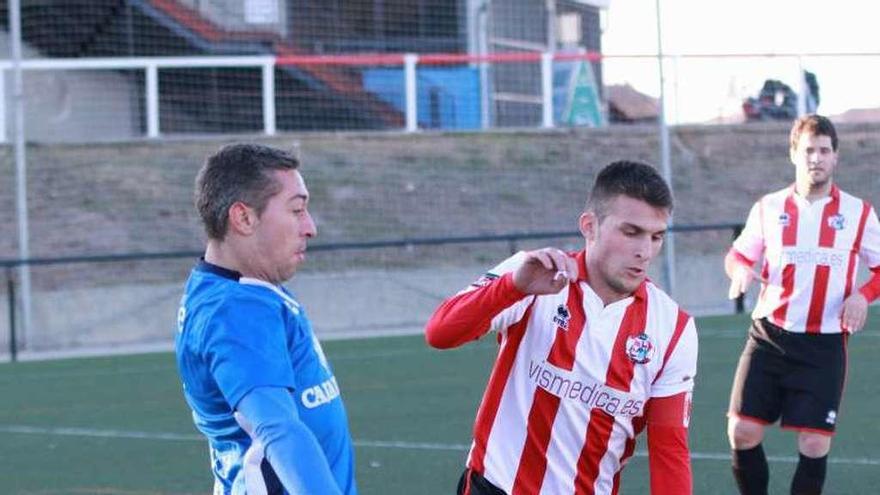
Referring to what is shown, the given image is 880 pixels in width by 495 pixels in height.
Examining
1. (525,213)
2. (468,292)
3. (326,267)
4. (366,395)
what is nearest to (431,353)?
(366,395)

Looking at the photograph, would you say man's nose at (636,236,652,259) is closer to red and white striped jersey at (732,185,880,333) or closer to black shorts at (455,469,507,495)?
black shorts at (455,469,507,495)

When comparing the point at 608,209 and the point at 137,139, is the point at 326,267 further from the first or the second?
the point at 608,209

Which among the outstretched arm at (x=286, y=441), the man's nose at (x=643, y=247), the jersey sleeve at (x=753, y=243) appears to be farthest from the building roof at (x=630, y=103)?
the outstretched arm at (x=286, y=441)

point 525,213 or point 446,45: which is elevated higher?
point 446,45

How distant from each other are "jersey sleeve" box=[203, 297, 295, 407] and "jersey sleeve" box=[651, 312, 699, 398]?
153 cm

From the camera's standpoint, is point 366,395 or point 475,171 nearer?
point 366,395

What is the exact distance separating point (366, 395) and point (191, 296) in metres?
8.00

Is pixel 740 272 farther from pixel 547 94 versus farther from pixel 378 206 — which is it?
pixel 547 94

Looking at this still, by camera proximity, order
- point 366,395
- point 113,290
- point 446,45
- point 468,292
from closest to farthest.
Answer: point 468,292, point 366,395, point 113,290, point 446,45

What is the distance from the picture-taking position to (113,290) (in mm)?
16047

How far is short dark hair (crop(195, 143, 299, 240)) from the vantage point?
3.09 m

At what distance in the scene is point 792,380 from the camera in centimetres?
680

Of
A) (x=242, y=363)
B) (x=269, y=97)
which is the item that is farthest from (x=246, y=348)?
(x=269, y=97)

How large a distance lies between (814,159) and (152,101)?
43.7 feet
